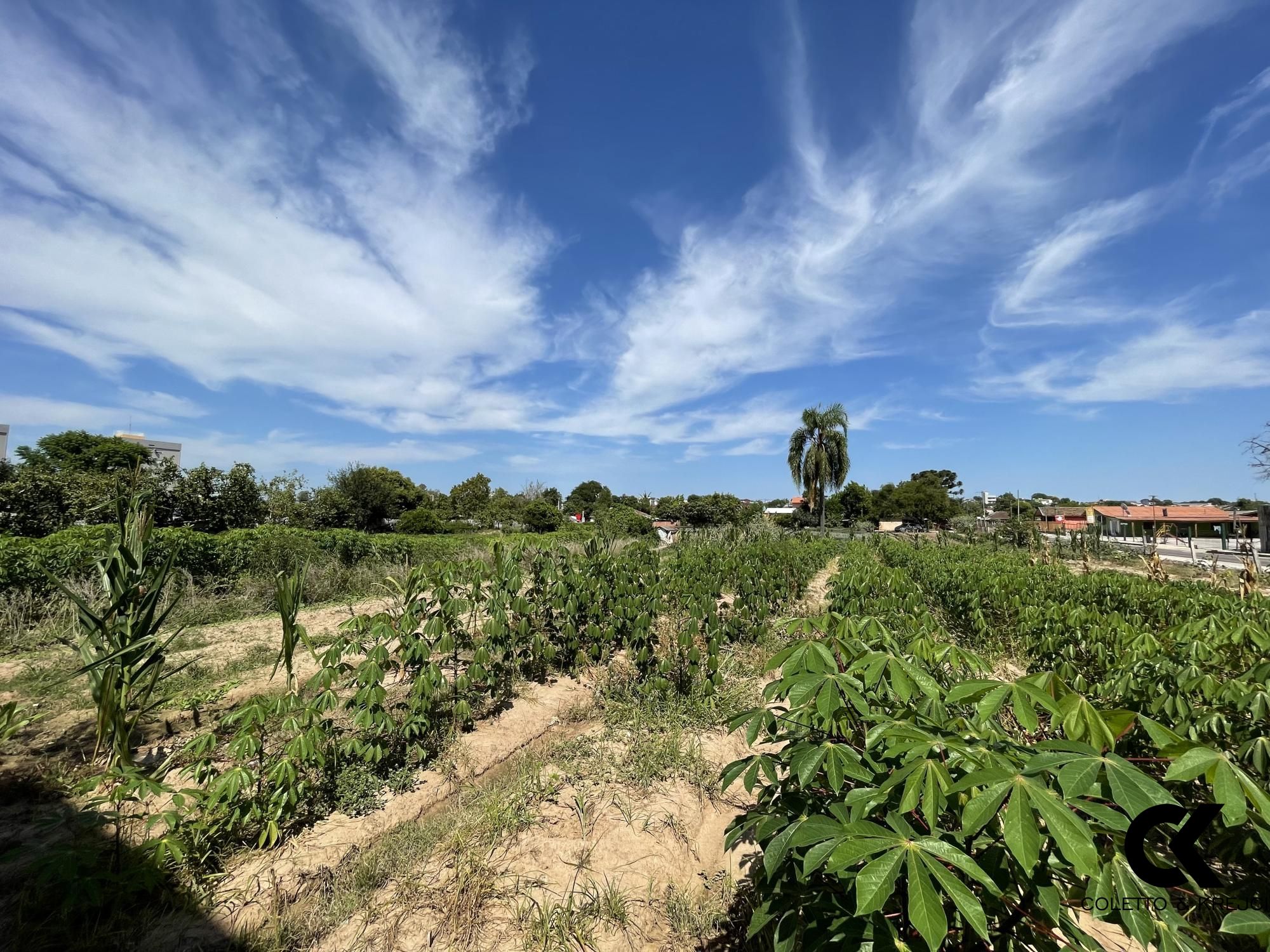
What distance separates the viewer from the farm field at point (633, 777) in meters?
→ 1.05

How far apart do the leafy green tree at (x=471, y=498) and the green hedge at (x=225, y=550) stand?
21422mm

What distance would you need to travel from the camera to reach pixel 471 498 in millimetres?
40875

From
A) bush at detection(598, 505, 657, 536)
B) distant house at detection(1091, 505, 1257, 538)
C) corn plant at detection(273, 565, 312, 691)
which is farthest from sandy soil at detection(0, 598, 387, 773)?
distant house at detection(1091, 505, 1257, 538)

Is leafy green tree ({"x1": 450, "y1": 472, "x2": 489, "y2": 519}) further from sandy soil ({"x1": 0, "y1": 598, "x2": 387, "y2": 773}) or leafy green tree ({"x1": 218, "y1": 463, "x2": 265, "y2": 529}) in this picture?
sandy soil ({"x1": 0, "y1": 598, "x2": 387, "y2": 773})

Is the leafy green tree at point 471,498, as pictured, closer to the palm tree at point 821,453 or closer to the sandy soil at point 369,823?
the palm tree at point 821,453

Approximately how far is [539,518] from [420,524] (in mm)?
5862

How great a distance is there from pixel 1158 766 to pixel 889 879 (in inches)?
76.6

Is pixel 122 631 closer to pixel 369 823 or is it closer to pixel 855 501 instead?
pixel 369 823

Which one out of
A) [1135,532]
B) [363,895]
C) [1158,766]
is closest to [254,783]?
[363,895]

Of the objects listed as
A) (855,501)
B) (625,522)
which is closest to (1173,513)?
(855,501)

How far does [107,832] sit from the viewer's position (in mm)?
2514

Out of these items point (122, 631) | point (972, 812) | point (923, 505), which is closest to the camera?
point (972, 812)

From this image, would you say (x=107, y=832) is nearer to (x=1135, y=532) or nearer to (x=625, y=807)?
(x=625, y=807)

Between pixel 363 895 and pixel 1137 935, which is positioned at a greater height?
pixel 1137 935
